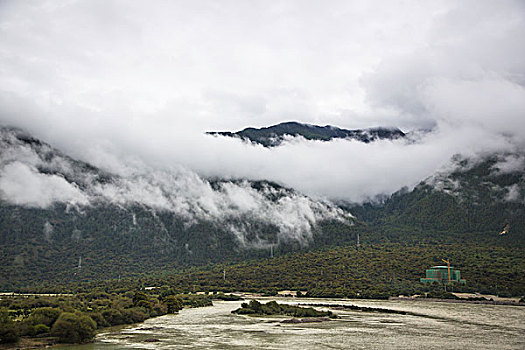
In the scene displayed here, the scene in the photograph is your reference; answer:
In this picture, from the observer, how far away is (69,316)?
214ft

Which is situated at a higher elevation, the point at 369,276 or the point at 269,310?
the point at 369,276

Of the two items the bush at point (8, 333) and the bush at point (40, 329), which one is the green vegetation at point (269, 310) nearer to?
the bush at point (40, 329)

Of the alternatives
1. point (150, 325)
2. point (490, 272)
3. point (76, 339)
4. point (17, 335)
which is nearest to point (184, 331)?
point (150, 325)

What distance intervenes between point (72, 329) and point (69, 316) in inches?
91.2

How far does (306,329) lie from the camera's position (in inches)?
3113

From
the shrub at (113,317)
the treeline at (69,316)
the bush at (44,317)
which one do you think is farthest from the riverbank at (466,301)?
the bush at (44,317)

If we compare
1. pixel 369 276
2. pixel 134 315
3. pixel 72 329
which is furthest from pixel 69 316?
pixel 369 276

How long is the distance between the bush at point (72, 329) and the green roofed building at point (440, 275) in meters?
114

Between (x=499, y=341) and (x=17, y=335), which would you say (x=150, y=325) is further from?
(x=499, y=341)

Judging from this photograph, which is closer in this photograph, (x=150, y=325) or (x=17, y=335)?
(x=17, y=335)

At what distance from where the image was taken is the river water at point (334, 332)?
62.7m

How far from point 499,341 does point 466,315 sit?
35.5m

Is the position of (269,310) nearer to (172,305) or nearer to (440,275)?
(172,305)

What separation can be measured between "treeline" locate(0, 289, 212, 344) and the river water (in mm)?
2900
